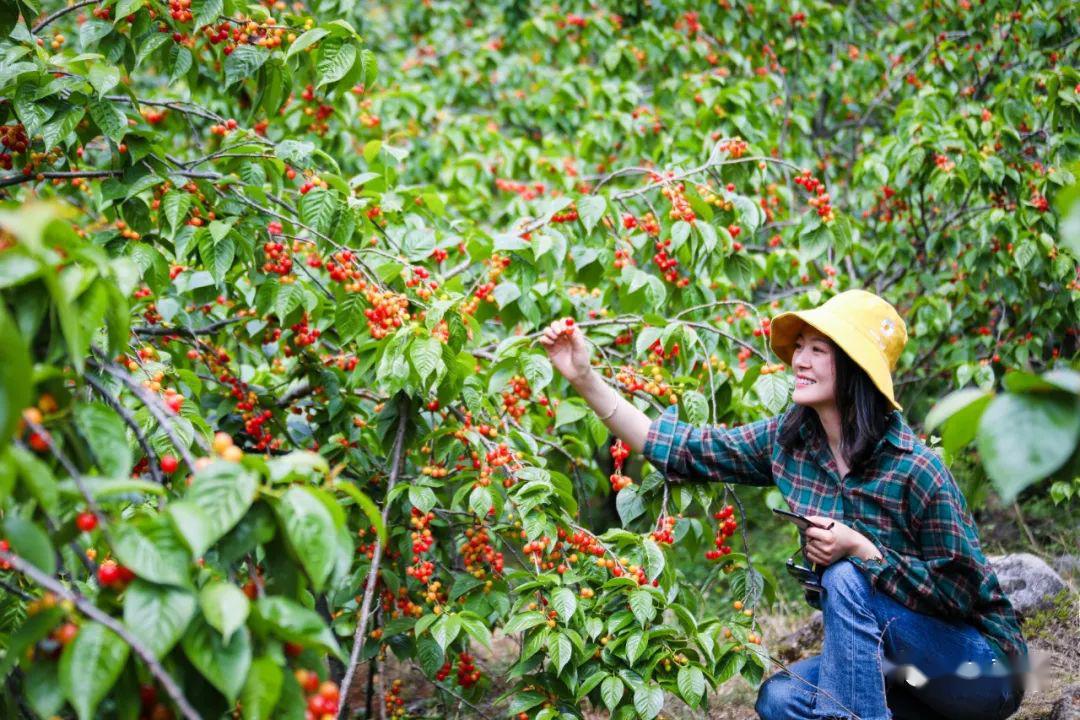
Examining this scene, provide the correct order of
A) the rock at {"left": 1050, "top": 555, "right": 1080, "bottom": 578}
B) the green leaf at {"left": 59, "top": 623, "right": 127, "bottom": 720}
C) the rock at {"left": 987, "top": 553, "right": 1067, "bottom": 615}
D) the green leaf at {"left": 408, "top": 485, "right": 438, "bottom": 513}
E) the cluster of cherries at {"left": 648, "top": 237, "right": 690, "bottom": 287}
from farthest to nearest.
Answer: the rock at {"left": 1050, "top": 555, "right": 1080, "bottom": 578}, the rock at {"left": 987, "top": 553, "right": 1067, "bottom": 615}, the cluster of cherries at {"left": 648, "top": 237, "right": 690, "bottom": 287}, the green leaf at {"left": 408, "top": 485, "right": 438, "bottom": 513}, the green leaf at {"left": 59, "top": 623, "right": 127, "bottom": 720}

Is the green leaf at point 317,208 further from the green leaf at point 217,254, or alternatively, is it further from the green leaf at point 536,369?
the green leaf at point 536,369

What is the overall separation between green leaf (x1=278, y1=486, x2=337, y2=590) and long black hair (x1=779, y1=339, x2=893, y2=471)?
1.67 meters

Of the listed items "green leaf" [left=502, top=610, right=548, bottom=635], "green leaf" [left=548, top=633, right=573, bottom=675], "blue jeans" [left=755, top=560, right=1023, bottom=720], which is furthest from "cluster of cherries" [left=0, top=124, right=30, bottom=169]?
"blue jeans" [left=755, top=560, right=1023, bottom=720]

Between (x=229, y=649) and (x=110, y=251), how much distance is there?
1867mm

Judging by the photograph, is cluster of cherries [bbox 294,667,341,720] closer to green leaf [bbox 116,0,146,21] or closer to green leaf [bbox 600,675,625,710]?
green leaf [bbox 600,675,625,710]

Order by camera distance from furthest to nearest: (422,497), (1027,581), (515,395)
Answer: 1. (1027,581)
2. (515,395)
3. (422,497)

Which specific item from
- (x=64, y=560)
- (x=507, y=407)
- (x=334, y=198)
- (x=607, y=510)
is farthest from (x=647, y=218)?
(x=607, y=510)

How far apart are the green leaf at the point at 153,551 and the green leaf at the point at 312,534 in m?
0.15

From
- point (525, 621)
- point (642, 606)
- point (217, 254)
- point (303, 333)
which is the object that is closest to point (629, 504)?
point (642, 606)

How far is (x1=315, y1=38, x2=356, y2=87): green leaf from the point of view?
2781 millimetres

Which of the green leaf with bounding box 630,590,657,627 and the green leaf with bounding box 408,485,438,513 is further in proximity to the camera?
the green leaf with bounding box 408,485,438,513

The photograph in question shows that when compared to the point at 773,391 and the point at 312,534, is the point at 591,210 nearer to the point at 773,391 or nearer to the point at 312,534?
the point at 773,391

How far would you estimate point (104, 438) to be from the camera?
142 cm

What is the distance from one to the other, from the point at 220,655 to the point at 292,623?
0.11m
